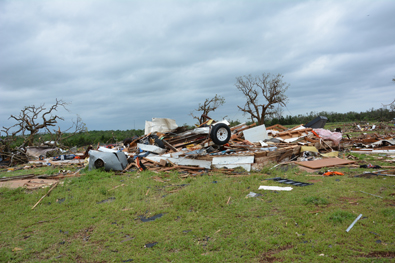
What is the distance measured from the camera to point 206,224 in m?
4.27

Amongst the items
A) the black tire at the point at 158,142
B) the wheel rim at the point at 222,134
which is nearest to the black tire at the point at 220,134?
the wheel rim at the point at 222,134

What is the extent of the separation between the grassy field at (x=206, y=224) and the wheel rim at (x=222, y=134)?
4007mm

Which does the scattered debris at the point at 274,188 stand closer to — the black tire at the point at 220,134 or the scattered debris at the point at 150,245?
the scattered debris at the point at 150,245

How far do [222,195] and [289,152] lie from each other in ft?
18.3

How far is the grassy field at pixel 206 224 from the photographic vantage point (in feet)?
10.8

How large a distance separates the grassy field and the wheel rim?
13.1 feet

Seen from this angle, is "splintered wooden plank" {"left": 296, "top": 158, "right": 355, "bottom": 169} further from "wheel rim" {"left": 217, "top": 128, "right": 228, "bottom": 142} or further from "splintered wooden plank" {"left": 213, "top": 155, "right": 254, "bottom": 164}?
"wheel rim" {"left": 217, "top": 128, "right": 228, "bottom": 142}

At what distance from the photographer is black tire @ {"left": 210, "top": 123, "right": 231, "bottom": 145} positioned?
34.4ft

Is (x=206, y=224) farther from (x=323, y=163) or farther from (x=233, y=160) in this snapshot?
(x=323, y=163)

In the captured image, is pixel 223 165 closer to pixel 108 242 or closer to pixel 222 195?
pixel 222 195

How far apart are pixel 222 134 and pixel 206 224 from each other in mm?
6883

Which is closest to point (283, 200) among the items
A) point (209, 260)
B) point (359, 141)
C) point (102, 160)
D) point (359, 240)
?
point (359, 240)

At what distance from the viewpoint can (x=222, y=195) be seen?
5684 mm

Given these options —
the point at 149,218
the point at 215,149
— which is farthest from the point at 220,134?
the point at 149,218
